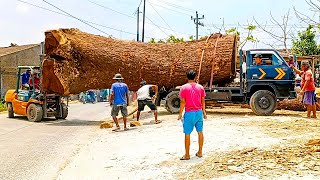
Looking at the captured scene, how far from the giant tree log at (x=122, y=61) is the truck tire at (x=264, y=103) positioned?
5.98ft

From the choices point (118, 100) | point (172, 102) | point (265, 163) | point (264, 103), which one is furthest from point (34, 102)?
point (265, 163)

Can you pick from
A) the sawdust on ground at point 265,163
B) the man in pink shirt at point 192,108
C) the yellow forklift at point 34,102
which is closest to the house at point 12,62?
the yellow forklift at point 34,102

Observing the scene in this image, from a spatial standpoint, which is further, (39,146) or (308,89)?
(308,89)

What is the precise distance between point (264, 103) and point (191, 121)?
26.1ft

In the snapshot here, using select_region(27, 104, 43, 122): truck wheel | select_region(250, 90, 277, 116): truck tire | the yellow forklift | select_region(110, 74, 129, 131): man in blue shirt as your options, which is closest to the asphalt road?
select_region(27, 104, 43, 122): truck wheel

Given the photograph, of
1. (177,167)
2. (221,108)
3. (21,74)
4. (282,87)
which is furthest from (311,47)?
(177,167)

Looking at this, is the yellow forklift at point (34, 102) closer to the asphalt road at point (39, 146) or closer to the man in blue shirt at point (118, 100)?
the asphalt road at point (39, 146)

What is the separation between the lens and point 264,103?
14.9 m

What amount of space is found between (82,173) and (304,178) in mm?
3639

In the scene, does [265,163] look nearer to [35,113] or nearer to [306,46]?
[35,113]

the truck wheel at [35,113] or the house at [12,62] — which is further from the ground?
the house at [12,62]

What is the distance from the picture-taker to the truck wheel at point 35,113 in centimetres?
1659

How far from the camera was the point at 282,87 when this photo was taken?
15.0 m

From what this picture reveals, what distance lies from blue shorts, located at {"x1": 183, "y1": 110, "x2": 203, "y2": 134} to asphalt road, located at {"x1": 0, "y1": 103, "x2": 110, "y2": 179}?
2.38m
